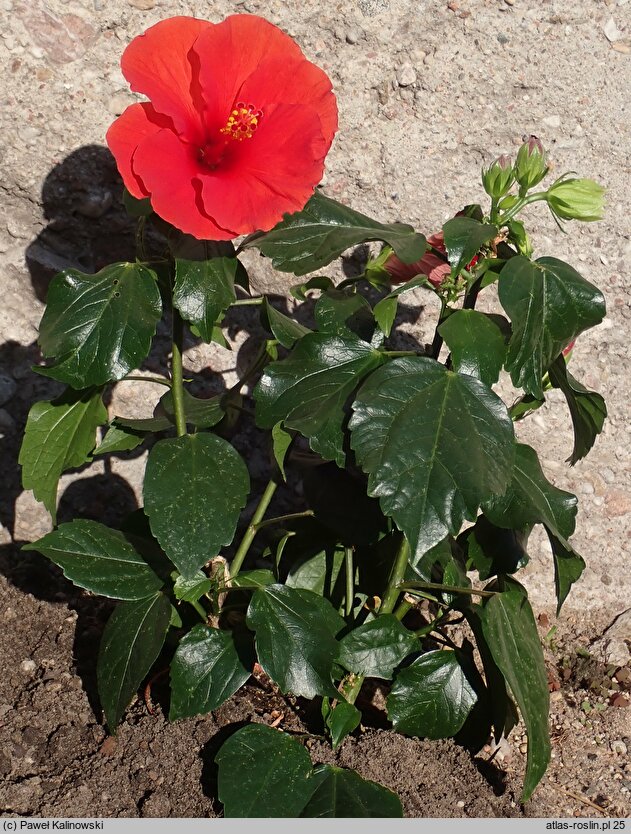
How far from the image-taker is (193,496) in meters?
1.12

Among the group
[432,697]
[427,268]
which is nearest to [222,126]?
[427,268]

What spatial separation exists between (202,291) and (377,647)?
52cm

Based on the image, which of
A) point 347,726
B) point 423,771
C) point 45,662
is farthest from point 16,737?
point 423,771

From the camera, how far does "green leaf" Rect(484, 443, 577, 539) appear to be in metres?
1.11

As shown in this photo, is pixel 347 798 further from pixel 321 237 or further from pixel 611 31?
pixel 611 31

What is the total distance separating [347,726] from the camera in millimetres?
1191

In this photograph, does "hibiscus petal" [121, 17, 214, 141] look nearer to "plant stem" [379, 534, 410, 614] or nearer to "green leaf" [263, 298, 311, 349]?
"green leaf" [263, 298, 311, 349]

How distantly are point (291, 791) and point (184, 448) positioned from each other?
449mm

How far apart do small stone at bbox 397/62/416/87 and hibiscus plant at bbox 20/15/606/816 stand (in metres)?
0.41

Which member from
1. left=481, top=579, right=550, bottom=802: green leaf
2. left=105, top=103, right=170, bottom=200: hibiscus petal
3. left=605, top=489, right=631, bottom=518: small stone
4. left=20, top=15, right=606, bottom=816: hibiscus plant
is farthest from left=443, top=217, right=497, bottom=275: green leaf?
left=605, top=489, right=631, bottom=518: small stone

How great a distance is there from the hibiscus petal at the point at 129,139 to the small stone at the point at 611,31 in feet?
2.81

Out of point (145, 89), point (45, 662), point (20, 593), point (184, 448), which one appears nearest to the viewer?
point (145, 89)

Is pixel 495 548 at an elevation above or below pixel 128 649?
above

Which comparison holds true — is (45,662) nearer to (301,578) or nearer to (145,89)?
(301,578)
